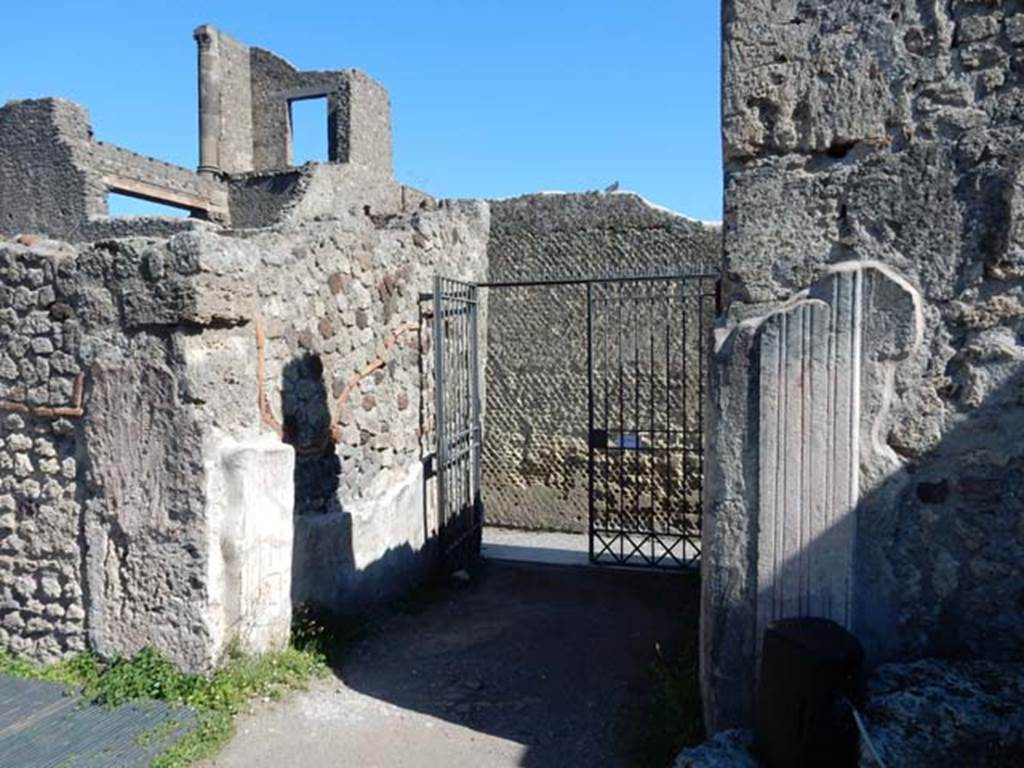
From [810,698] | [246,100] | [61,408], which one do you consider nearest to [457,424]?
[61,408]

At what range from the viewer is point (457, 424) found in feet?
20.7

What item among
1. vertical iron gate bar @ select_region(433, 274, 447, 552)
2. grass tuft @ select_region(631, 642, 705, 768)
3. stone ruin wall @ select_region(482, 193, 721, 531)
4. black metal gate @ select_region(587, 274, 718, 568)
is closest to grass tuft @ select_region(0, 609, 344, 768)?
grass tuft @ select_region(631, 642, 705, 768)

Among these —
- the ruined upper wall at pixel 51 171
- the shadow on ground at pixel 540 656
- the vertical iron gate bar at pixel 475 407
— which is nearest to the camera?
the shadow on ground at pixel 540 656

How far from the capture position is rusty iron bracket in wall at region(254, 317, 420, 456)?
13.8 feet

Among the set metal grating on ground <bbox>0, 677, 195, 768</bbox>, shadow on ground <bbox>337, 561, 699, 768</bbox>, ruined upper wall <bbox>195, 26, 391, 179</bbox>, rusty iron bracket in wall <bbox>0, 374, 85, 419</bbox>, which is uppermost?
ruined upper wall <bbox>195, 26, 391, 179</bbox>

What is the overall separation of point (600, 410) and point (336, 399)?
353 cm

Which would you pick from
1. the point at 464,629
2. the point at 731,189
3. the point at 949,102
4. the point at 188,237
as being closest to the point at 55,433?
the point at 188,237

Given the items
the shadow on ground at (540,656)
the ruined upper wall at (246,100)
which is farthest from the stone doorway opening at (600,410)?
the ruined upper wall at (246,100)

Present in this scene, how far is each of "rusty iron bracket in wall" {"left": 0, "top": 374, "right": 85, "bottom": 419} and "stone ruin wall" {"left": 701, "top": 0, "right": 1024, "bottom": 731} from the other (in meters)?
3.17

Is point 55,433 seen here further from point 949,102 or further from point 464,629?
point 949,102

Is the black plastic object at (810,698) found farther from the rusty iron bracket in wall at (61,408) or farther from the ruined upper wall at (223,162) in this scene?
the ruined upper wall at (223,162)

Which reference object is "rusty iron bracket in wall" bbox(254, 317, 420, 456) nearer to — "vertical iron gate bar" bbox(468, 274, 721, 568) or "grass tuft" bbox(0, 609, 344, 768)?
"vertical iron gate bar" bbox(468, 274, 721, 568)

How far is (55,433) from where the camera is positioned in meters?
3.97

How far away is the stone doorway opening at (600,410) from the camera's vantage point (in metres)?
6.39
